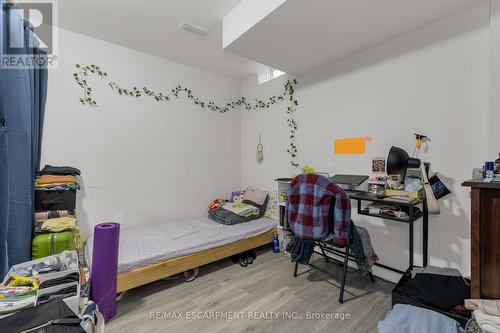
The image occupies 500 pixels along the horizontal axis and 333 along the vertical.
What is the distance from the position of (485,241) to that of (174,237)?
2519 millimetres

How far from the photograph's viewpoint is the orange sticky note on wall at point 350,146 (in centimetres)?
251

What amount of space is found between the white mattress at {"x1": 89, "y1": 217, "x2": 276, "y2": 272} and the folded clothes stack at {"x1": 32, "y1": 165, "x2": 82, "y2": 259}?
387 mm

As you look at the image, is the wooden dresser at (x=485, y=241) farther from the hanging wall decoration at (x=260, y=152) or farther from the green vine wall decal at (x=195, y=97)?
the hanging wall decoration at (x=260, y=152)

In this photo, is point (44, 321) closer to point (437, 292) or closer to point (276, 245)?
point (437, 292)

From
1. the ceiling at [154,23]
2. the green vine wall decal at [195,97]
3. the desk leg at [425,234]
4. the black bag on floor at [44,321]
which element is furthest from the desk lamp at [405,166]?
the black bag on floor at [44,321]

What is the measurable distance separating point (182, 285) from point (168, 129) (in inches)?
80.5

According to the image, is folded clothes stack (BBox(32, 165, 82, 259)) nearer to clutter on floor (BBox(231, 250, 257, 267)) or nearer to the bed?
the bed

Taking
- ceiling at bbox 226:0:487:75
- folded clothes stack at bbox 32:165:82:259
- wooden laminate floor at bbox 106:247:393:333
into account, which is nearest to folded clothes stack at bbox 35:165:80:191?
folded clothes stack at bbox 32:165:82:259

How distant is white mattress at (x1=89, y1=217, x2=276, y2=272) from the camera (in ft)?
6.85

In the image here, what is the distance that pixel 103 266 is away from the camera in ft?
5.59

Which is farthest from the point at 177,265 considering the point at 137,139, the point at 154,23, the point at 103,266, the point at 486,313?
the point at 154,23

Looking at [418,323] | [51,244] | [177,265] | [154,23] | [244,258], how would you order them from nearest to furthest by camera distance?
[418,323], [51,244], [177,265], [154,23], [244,258]

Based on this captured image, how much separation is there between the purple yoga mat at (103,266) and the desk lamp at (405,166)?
2459 millimetres

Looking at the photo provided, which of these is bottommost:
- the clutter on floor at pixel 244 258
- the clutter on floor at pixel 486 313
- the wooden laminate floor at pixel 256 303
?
the wooden laminate floor at pixel 256 303
